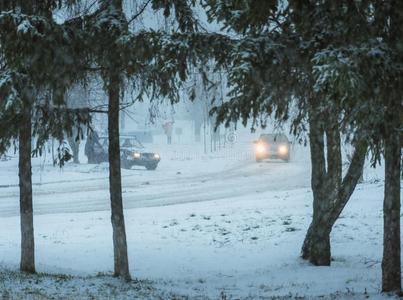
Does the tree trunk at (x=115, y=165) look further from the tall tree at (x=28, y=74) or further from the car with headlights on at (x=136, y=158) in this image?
the car with headlights on at (x=136, y=158)

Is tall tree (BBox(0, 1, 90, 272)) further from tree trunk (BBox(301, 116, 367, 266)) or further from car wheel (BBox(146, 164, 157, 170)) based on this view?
car wheel (BBox(146, 164, 157, 170))

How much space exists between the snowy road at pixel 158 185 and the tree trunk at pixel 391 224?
48.6 ft

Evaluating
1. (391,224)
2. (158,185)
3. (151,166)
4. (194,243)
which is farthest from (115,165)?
(151,166)

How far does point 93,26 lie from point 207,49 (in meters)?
2.12

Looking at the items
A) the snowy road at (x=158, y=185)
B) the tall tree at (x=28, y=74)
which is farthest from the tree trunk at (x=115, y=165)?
the snowy road at (x=158, y=185)

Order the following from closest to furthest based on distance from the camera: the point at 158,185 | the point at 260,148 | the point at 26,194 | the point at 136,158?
the point at 26,194, the point at 158,185, the point at 136,158, the point at 260,148

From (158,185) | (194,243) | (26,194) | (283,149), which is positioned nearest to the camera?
(26,194)

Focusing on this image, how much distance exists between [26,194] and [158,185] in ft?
61.9

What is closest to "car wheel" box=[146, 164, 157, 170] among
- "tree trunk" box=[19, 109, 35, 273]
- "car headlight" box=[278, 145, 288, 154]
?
"car headlight" box=[278, 145, 288, 154]

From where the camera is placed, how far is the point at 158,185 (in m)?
30.4

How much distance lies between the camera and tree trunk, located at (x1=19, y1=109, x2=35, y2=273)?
11.4 meters

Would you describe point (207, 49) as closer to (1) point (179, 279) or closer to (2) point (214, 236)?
(1) point (179, 279)

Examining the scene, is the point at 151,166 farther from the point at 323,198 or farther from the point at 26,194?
the point at 26,194

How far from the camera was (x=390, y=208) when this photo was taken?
8.74 m
